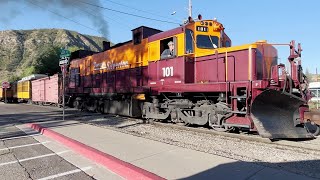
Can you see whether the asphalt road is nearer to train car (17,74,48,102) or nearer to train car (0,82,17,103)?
train car (17,74,48,102)

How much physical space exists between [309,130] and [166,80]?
537 cm

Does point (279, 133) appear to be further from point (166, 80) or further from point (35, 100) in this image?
point (35, 100)

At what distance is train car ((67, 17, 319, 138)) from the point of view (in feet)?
30.0

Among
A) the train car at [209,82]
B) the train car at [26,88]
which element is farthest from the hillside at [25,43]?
the train car at [209,82]

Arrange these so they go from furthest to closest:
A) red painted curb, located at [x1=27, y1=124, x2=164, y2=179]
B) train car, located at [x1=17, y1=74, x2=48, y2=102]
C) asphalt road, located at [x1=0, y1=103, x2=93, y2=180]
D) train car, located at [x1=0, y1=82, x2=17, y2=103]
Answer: train car, located at [x1=0, y1=82, x2=17, y2=103], train car, located at [x1=17, y1=74, x2=48, y2=102], asphalt road, located at [x1=0, y1=103, x2=93, y2=180], red painted curb, located at [x1=27, y1=124, x2=164, y2=179]

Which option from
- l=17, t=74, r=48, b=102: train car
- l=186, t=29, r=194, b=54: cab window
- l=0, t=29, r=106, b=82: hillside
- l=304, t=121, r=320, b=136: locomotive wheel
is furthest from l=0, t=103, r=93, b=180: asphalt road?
l=0, t=29, r=106, b=82: hillside

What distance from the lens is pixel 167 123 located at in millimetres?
13383

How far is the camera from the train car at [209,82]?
30.0ft

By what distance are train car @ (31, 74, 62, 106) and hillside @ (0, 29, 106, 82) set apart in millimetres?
93508

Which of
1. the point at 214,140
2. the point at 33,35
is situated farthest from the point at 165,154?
the point at 33,35

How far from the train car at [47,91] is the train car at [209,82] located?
12.2 meters

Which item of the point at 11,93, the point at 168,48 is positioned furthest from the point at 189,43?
the point at 11,93

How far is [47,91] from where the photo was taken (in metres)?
31.2

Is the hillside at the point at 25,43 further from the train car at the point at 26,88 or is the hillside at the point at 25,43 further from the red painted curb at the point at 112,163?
the red painted curb at the point at 112,163
